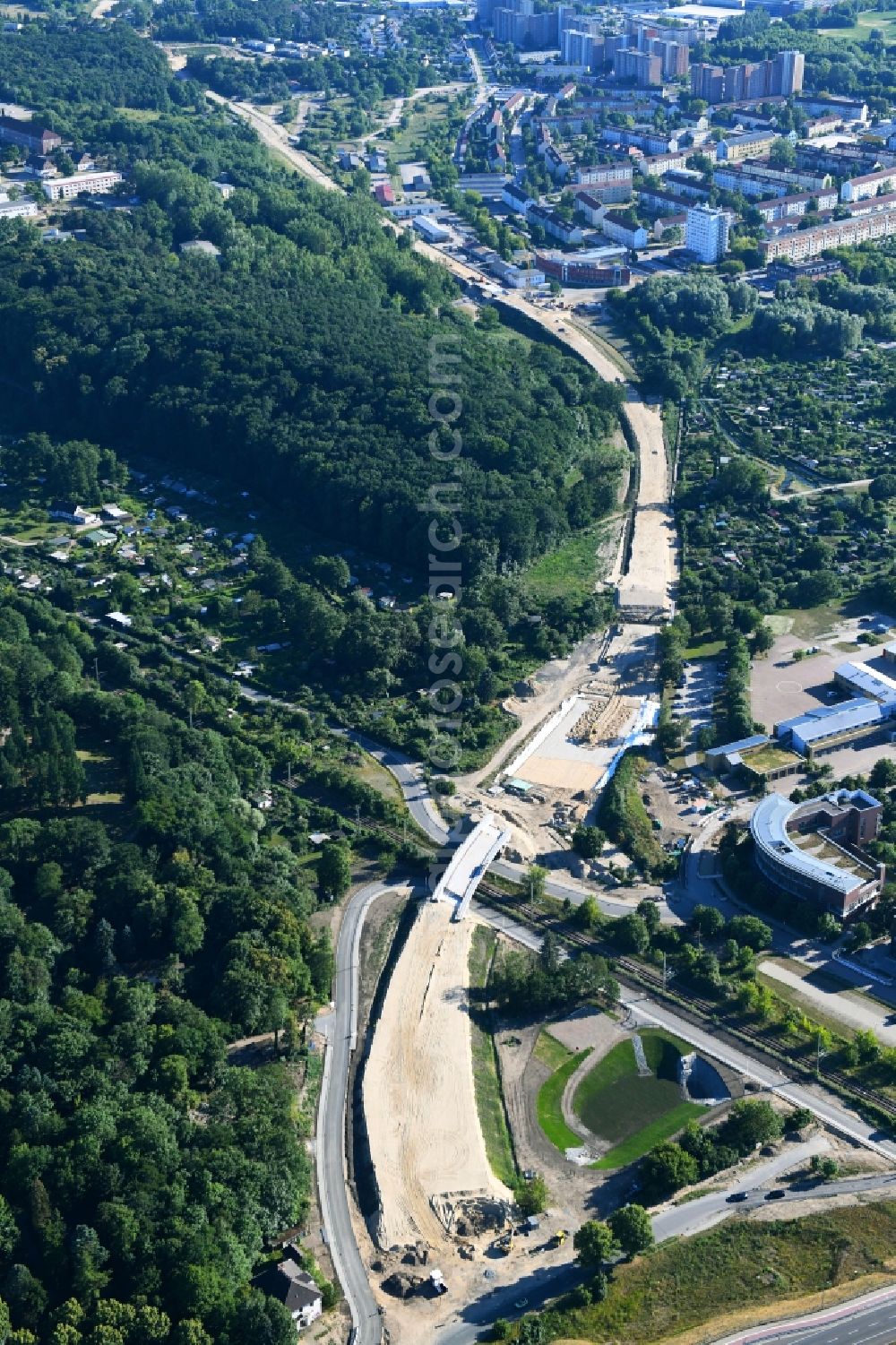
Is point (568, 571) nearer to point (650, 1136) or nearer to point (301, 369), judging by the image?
point (301, 369)

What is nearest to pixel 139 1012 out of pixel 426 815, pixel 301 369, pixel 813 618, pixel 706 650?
pixel 426 815

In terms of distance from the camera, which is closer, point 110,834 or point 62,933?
point 62,933

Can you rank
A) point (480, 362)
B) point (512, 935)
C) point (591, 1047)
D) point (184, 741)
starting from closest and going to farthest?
point (591, 1047), point (512, 935), point (184, 741), point (480, 362)

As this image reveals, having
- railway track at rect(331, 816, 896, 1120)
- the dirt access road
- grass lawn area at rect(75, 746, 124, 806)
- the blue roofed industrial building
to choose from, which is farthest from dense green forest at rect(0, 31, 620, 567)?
railway track at rect(331, 816, 896, 1120)

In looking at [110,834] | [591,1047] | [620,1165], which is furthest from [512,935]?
[110,834]

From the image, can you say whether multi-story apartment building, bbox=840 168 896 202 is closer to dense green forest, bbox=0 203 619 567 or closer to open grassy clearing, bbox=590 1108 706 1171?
dense green forest, bbox=0 203 619 567

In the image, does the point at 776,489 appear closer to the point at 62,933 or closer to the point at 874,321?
the point at 874,321
